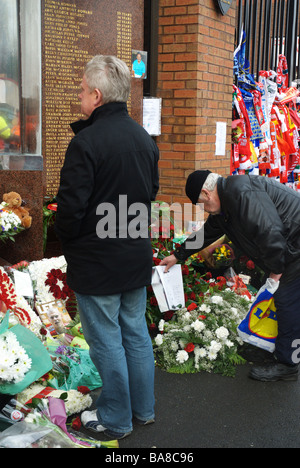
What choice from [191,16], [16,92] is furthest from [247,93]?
[16,92]

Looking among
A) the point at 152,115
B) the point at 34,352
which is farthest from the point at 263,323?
the point at 152,115

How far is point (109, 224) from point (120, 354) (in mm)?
670

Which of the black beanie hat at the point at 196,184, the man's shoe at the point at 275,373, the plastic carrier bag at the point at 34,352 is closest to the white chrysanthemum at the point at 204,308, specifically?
the man's shoe at the point at 275,373

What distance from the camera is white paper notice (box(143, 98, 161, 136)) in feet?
21.1

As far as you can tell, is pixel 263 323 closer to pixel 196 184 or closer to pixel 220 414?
pixel 220 414

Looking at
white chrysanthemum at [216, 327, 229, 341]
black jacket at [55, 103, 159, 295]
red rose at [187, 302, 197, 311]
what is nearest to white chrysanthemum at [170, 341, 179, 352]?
white chrysanthemum at [216, 327, 229, 341]

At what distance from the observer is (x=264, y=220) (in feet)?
11.4

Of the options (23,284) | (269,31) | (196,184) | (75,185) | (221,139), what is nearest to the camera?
(75,185)

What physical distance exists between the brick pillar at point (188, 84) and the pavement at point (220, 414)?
3039 millimetres

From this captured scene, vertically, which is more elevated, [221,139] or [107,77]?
[107,77]

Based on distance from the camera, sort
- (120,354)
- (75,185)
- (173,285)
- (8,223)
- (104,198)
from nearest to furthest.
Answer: (75,185) → (104,198) → (120,354) → (8,223) → (173,285)

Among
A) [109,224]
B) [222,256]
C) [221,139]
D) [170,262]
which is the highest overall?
[221,139]

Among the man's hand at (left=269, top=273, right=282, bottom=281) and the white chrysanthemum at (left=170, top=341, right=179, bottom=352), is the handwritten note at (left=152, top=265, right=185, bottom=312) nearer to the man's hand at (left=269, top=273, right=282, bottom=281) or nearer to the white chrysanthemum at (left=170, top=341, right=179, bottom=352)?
the white chrysanthemum at (left=170, top=341, right=179, bottom=352)

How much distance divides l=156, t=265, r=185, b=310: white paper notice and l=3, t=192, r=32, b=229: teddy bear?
1149 mm
